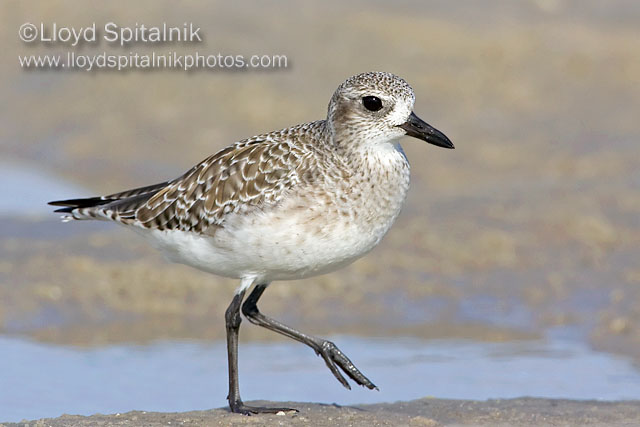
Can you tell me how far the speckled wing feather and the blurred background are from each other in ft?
5.98

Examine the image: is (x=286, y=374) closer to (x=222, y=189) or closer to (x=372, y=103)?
(x=222, y=189)

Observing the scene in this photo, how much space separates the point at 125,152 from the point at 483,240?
561 cm

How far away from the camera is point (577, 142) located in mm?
15391

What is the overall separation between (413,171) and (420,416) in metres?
7.29

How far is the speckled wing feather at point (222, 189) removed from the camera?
7.68m

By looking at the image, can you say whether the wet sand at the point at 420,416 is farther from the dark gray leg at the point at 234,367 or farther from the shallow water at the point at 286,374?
the shallow water at the point at 286,374

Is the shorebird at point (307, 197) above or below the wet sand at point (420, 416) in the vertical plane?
above

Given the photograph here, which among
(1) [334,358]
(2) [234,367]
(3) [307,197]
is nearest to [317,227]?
A: (3) [307,197]

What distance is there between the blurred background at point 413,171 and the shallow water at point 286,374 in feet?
0.21

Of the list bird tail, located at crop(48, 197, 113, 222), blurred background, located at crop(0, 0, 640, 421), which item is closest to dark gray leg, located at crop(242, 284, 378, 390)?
blurred background, located at crop(0, 0, 640, 421)

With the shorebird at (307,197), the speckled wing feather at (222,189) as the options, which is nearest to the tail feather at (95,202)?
the speckled wing feather at (222,189)

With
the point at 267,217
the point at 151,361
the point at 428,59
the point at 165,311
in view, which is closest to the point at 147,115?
the point at 428,59

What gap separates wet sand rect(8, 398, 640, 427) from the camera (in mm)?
7496

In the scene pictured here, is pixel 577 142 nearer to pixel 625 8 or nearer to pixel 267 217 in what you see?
pixel 625 8
